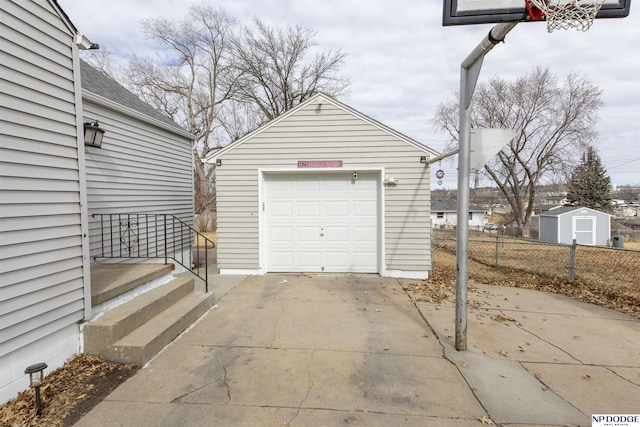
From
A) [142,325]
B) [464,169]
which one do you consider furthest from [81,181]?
[464,169]

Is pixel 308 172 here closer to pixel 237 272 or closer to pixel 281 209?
pixel 281 209

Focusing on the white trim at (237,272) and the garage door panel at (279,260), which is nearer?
the white trim at (237,272)

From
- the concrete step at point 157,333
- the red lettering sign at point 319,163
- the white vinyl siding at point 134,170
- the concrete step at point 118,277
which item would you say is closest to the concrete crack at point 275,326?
the concrete step at point 157,333

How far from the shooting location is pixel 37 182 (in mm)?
2912

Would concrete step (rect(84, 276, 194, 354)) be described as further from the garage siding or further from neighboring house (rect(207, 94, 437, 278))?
the garage siding

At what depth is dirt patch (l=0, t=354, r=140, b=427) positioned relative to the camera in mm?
2416

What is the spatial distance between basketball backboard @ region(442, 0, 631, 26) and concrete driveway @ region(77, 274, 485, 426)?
338 cm

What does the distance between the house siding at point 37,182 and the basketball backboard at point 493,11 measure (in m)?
3.79

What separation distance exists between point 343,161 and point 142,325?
4.82 meters

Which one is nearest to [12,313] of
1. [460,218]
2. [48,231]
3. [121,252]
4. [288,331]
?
[48,231]

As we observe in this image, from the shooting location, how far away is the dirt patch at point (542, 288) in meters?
5.54

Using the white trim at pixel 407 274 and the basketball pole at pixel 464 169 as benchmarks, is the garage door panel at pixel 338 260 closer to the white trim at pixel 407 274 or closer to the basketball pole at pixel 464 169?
the white trim at pixel 407 274

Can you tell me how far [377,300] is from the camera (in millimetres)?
5465

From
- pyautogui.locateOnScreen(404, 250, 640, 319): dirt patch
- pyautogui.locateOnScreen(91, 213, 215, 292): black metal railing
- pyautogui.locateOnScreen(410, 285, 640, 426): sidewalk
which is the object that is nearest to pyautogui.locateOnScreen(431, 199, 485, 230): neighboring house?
pyautogui.locateOnScreen(404, 250, 640, 319): dirt patch
